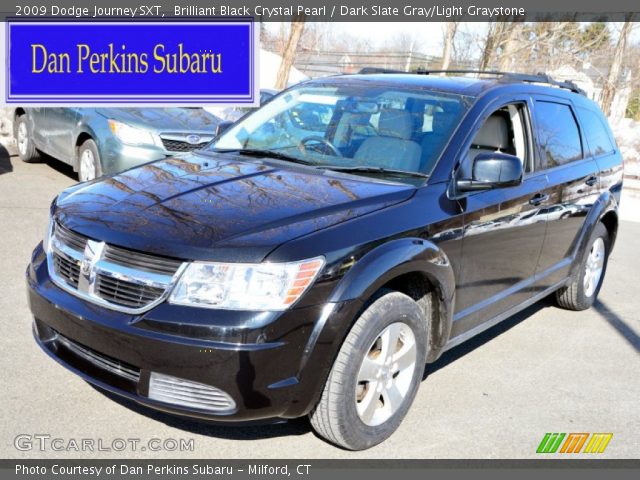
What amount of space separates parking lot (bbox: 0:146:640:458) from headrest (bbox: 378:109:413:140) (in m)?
1.50

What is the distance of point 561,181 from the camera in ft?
16.3

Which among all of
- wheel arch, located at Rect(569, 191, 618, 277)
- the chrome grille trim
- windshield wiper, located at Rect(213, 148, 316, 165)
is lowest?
wheel arch, located at Rect(569, 191, 618, 277)

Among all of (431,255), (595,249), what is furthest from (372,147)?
(595,249)

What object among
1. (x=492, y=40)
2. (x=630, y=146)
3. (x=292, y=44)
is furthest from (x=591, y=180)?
(x=492, y=40)

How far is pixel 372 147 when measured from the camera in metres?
4.11

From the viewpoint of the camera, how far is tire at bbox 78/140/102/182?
316 inches

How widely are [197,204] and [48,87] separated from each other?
282 inches

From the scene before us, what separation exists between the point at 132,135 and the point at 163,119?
516 mm

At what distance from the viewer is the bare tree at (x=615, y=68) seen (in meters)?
19.4

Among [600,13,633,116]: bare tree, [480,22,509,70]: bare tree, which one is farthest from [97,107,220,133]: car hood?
[600,13,633,116]: bare tree

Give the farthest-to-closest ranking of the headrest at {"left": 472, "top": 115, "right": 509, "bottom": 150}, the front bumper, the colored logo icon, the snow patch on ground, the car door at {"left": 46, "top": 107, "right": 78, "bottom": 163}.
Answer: the snow patch on ground, the car door at {"left": 46, "top": 107, "right": 78, "bottom": 163}, the headrest at {"left": 472, "top": 115, "right": 509, "bottom": 150}, the colored logo icon, the front bumper

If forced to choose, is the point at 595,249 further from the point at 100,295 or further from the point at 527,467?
the point at 100,295

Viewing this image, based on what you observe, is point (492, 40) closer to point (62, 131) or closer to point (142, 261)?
point (62, 131)

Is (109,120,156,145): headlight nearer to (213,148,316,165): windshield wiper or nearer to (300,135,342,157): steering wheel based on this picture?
(213,148,316,165): windshield wiper
